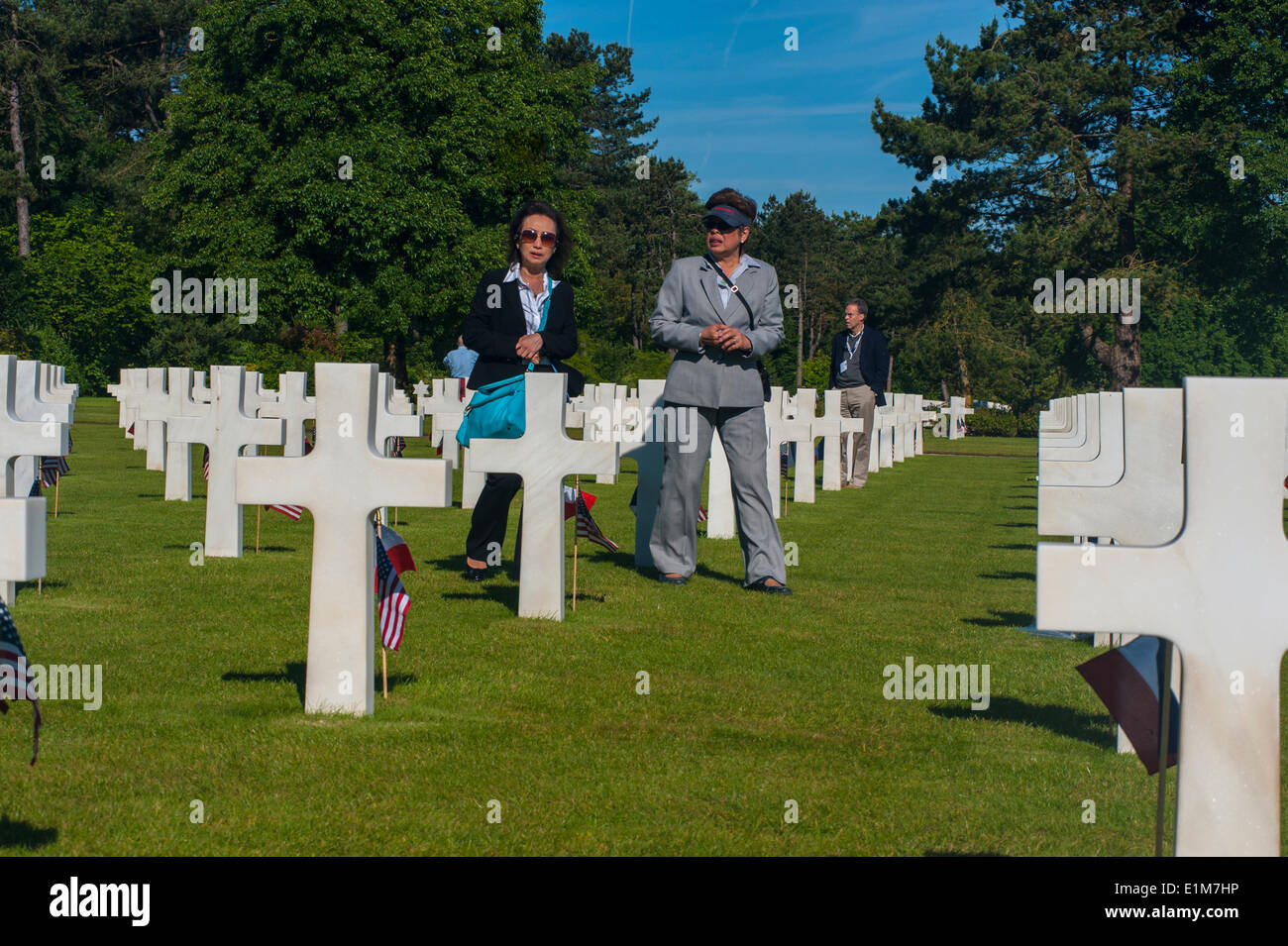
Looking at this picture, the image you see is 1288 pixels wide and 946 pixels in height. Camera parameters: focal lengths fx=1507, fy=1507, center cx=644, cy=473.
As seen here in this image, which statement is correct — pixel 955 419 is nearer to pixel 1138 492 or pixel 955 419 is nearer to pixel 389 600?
pixel 389 600

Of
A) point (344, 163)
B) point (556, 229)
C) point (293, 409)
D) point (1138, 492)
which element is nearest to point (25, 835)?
point (1138, 492)

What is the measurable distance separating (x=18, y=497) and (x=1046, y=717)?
4229mm

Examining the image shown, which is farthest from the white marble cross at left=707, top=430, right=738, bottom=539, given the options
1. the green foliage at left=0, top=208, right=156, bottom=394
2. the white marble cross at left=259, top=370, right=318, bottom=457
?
the green foliage at left=0, top=208, right=156, bottom=394

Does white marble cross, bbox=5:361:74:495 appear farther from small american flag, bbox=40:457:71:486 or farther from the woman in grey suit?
small american flag, bbox=40:457:71:486

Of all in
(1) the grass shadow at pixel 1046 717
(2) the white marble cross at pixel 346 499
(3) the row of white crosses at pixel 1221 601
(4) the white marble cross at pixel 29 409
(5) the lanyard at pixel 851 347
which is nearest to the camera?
(3) the row of white crosses at pixel 1221 601

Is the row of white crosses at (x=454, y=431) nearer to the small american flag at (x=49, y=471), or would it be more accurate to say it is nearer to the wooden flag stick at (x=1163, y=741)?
the small american flag at (x=49, y=471)

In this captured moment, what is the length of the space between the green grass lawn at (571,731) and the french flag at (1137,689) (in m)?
0.50

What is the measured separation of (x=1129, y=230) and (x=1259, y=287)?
5199mm

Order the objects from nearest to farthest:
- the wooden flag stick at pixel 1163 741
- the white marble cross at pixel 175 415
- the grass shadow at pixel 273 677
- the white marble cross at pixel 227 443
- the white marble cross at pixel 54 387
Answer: the wooden flag stick at pixel 1163 741, the grass shadow at pixel 273 677, the white marble cross at pixel 227 443, the white marble cross at pixel 175 415, the white marble cross at pixel 54 387

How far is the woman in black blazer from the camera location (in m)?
9.75

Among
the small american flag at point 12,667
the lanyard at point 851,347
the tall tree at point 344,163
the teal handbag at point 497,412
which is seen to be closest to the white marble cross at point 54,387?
the lanyard at point 851,347

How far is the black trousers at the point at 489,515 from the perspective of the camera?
399 inches

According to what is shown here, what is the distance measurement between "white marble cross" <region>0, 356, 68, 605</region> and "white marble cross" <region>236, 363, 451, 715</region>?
1104 mm

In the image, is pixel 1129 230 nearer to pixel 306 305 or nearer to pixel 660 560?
pixel 306 305
